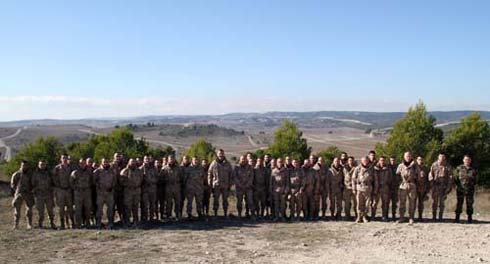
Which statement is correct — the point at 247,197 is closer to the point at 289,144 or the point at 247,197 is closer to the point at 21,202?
the point at 21,202

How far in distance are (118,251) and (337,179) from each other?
686cm

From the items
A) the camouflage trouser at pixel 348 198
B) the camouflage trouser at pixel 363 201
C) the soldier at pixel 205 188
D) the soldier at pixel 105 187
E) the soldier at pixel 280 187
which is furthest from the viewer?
the soldier at pixel 205 188

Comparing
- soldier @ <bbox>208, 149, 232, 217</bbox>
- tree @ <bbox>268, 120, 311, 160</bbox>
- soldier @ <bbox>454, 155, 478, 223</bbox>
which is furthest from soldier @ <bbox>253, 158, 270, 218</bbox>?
tree @ <bbox>268, 120, 311, 160</bbox>

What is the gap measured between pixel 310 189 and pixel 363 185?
1.56m

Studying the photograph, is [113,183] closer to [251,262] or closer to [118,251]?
[118,251]

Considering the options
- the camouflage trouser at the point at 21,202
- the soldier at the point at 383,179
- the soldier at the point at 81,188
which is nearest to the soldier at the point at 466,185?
the soldier at the point at 383,179

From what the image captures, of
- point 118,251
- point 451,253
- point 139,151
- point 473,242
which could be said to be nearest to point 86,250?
point 118,251

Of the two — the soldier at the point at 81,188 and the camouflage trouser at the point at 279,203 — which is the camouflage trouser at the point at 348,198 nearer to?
the camouflage trouser at the point at 279,203

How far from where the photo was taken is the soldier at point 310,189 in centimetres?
1633

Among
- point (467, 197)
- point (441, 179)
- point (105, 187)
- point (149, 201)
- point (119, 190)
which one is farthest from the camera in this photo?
point (149, 201)

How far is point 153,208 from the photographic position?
16359mm

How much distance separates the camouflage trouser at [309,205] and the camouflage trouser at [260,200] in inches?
48.2

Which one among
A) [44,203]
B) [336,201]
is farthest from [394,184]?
[44,203]

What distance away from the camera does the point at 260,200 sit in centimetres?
1695
